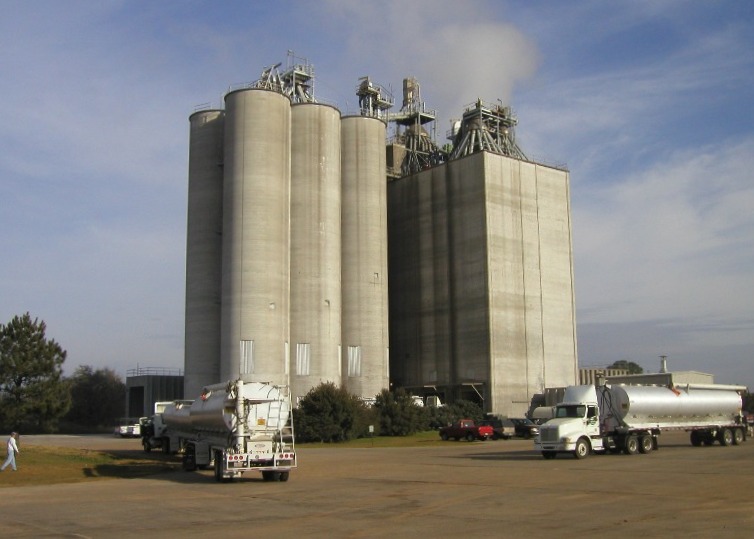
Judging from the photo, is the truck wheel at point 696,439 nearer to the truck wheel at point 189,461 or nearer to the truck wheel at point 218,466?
the truck wheel at point 189,461

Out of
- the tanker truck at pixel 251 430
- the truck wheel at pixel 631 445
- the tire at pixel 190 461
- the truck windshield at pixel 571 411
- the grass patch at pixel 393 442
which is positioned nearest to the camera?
the tanker truck at pixel 251 430

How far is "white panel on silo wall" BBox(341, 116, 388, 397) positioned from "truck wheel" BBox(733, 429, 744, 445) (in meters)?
42.4

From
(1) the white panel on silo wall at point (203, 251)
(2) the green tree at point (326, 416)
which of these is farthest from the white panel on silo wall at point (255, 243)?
(2) the green tree at point (326, 416)

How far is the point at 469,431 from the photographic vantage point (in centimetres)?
6081

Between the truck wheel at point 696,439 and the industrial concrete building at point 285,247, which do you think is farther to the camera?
the industrial concrete building at point 285,247

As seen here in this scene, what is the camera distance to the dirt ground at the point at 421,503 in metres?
17.0

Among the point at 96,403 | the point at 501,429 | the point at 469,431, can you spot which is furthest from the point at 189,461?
the point at 96,403

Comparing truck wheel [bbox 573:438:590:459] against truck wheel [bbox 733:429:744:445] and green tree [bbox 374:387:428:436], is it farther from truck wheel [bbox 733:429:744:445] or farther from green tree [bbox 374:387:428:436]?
green tree [bbox 374:387:428:436]

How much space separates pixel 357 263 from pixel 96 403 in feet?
171

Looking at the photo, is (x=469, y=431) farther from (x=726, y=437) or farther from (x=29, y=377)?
(x=29, y=377)

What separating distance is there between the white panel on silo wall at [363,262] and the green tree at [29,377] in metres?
28.0

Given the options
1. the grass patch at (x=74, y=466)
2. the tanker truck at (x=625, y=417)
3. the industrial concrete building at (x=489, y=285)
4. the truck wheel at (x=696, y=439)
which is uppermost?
the industrial concrete building at (x=489, y=285)

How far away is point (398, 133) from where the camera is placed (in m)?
112

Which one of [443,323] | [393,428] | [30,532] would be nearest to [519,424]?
[393,428]
